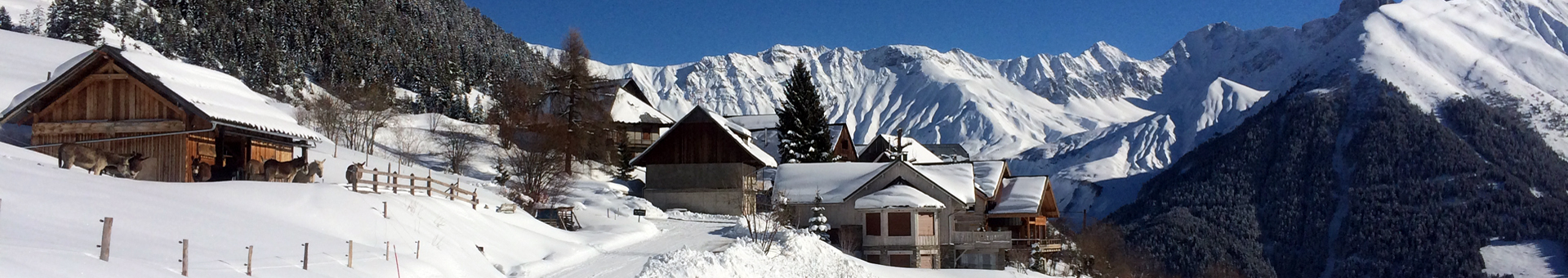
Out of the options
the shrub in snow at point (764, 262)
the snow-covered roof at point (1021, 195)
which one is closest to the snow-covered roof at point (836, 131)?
the snow-covered roof at point (1021, 195)

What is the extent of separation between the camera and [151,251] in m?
15.7

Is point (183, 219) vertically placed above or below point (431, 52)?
below

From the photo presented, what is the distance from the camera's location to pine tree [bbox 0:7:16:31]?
309 ft

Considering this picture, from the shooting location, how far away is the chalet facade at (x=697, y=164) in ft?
176

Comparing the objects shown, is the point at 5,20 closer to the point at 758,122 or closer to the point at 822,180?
the point at 758,122

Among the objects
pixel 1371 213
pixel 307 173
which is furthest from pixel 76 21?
pixel 1371 213

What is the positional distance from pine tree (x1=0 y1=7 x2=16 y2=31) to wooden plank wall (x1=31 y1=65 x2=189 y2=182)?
7818cm

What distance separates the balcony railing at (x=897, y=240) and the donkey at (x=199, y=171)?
23216 mm

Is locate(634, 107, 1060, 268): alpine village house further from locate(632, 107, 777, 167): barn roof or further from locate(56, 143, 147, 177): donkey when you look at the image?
locate(56, 143, 147, 177): donkey

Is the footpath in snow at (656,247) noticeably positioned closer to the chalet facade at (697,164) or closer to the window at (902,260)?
the window at (902,260)

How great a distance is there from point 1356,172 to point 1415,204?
21.2 metres

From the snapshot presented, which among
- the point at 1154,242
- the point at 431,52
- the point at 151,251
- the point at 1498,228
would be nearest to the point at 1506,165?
the point at 1498,228

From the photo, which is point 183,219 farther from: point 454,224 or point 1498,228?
point 1498,228

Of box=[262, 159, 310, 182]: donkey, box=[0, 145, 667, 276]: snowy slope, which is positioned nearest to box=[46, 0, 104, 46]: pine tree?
box=[262, 159, 310, 182]: donkey
